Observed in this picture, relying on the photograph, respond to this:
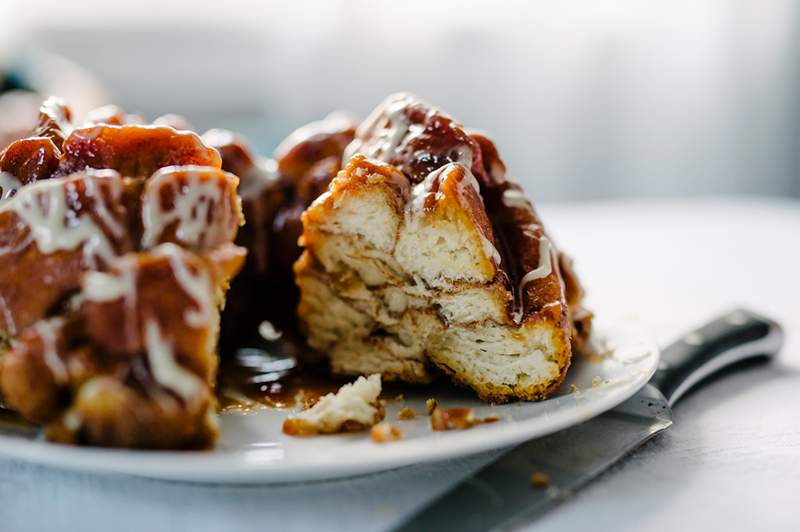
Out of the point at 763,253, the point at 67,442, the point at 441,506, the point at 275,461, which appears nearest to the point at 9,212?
the point at 67,442

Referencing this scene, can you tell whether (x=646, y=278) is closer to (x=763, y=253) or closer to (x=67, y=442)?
(x=763, y=253)

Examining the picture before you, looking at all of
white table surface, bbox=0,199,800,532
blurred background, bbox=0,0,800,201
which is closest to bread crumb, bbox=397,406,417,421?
white table surface, bbox=0,199,800,532

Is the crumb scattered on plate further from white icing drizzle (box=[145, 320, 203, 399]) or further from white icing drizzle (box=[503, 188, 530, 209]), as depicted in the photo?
white icing drizzle (box=[145, 320, 203, 399])

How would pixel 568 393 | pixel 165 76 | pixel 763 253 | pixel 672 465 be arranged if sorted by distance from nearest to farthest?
pixel 672 465
pixel 568 393
pixel 763 253
pixel 165 76

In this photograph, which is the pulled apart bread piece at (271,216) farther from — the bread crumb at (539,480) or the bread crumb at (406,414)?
the bread crumb at (539,480)

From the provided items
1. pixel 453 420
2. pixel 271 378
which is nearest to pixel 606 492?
pixel 453 420

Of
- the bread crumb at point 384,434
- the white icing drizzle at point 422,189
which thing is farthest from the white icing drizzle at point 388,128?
the bread crumb at point 384,434

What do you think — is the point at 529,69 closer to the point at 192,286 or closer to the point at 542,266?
the point at 542,266
